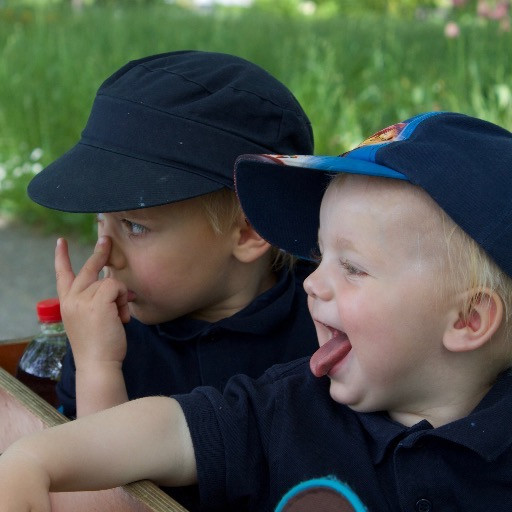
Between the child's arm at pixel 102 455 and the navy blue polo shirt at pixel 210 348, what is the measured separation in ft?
1.45

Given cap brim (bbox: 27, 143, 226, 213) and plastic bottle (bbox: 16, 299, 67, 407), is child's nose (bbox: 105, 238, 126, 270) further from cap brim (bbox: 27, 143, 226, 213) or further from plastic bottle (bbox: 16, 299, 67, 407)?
plastic bottle (bbox: 16, 299, 67, 407)

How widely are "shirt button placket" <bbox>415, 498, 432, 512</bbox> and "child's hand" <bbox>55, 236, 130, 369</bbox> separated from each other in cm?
71

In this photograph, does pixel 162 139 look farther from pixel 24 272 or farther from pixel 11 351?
pixel 24 272

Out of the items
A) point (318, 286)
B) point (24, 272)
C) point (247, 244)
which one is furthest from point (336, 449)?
point (24, 272)

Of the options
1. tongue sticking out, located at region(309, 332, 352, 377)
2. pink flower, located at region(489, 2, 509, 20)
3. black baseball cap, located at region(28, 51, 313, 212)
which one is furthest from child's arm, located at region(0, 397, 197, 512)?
pink flower, located at region(489, 2, 509, 20)

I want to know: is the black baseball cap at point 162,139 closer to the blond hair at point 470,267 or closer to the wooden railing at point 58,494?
the wooden railing at point 58,494

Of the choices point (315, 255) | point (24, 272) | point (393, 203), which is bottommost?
point (24, 272)

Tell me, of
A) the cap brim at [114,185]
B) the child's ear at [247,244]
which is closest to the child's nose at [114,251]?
the cap brim at [114,185]

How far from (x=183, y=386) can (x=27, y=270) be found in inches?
124

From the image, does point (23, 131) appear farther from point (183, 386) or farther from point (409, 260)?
point (409, 260)

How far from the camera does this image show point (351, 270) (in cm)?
144

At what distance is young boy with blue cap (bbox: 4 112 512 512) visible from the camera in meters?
1.36

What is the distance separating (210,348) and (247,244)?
246 millimetres

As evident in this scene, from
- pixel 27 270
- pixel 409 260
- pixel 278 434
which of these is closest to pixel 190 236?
pixel 278 434
